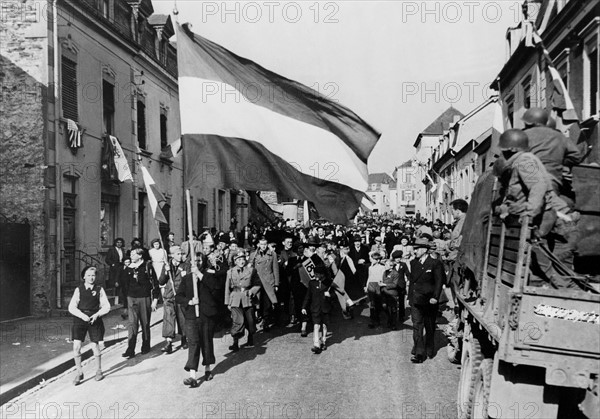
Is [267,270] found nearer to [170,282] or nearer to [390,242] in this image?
[170,282]

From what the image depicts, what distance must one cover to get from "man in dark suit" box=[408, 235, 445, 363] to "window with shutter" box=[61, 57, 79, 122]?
10.2m

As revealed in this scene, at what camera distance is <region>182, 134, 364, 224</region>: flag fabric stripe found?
8.05m

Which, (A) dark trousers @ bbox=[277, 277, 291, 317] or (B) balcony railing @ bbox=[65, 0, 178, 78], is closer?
(A) dark trousers @ bbox=[277, 277, 291, 317]

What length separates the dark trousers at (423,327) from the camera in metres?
9.81

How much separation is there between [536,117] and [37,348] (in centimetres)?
863

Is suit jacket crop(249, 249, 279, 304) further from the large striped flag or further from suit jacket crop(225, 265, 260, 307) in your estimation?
the large striped flag

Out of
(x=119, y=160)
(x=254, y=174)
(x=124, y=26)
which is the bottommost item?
(x=254, y=174)

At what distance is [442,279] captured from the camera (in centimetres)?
1033

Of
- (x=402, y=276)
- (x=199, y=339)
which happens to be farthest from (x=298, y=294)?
(x=199, y=339)

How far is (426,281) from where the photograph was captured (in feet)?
33.2

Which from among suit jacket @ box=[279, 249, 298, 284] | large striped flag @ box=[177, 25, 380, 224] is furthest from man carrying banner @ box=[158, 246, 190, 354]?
suit jacket @ box=[279, 249, 298, 284]

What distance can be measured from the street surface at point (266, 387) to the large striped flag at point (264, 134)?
2.30 metres

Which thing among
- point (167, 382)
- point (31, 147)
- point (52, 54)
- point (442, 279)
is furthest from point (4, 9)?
point (442, 279)

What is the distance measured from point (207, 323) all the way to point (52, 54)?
9386mm
